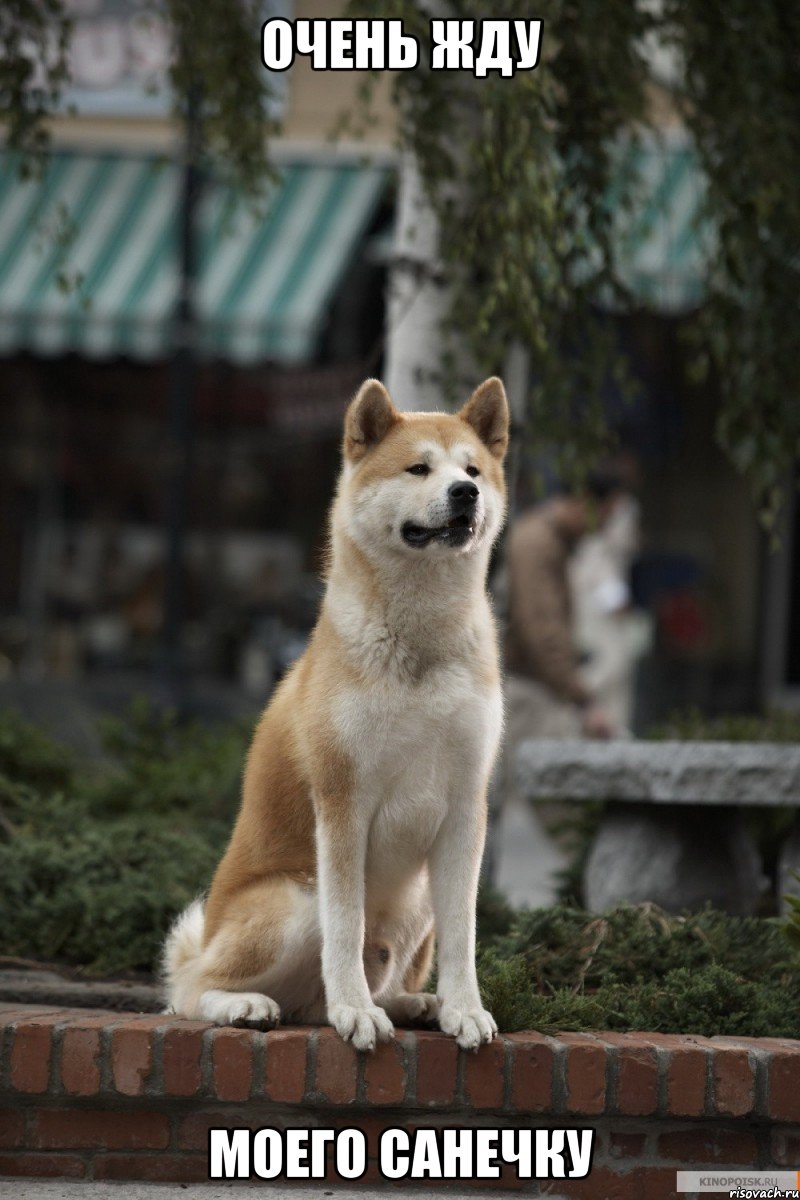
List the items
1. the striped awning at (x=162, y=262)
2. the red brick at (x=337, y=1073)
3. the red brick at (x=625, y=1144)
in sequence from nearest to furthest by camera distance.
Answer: the red brick at (x=337, y=1073)
the red brick at (x=625, y=1144)
the striped awning at (x=162, y=262)

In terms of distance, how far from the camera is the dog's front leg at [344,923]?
131 inches

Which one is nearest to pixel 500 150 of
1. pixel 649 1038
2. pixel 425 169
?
pixel 425 169

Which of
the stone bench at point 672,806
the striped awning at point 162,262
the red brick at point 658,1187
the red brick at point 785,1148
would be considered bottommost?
the red brick at point 658,1187

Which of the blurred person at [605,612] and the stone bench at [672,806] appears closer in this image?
the stone bench at [672,806]

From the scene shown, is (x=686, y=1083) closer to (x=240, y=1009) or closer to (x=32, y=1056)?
A: (x=240, y=1009)

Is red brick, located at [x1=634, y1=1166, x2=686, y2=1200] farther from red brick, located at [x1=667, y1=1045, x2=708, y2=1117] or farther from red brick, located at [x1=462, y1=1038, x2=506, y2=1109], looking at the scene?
red brick, located at [x1=462, y1=1038, x2=506, y2=1109]

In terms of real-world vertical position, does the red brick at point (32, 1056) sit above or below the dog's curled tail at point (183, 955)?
below

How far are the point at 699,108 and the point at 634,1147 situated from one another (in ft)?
11.3

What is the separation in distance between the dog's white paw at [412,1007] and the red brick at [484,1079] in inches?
7.7

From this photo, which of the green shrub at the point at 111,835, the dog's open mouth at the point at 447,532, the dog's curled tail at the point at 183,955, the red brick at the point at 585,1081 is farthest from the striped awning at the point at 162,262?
the red brick at the point at 585,1081

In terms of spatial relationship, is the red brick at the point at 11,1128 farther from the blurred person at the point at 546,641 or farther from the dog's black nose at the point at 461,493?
the blurred person at the point at 546,641

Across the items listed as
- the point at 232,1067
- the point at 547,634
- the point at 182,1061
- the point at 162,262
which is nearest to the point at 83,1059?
the point at 182,1061

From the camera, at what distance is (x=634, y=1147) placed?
3.50 metres

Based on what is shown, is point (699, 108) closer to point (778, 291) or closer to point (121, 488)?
point (778, 291)
